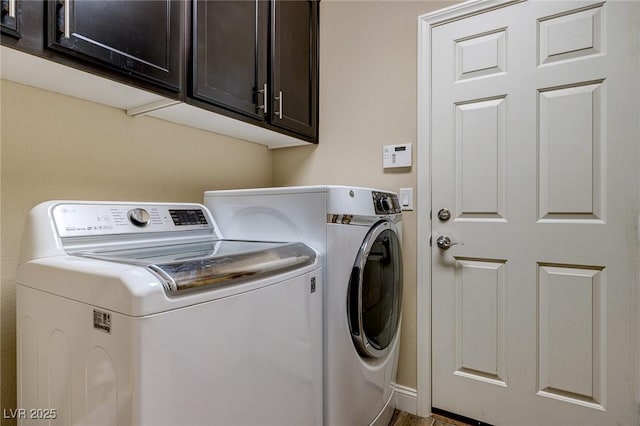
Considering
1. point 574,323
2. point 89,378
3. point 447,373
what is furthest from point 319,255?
point 574,323

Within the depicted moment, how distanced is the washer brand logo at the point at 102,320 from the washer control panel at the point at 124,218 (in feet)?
1.42

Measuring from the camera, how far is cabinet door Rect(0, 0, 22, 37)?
822mm

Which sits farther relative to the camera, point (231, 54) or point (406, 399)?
point (406, 399)

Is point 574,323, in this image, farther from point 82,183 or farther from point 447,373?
point 82,183

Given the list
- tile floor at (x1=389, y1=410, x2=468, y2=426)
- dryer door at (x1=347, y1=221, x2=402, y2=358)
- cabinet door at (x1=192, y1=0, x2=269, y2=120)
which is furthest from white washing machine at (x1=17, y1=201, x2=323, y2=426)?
tile floor at (x1=389, y1=410, x2=468, y2=426)

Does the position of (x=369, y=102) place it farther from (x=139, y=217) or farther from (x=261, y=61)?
(x=139, y=217)

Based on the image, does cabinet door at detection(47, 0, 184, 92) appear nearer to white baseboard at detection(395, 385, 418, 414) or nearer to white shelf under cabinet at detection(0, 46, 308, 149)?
white shelf under cabinet at detection(0, 46, 308, 149)

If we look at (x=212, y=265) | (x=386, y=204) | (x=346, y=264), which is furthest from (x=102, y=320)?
(x=386, y=204)

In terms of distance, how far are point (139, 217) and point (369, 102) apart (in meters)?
1.35

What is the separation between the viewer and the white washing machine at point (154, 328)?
0.64m

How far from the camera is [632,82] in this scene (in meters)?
1.30

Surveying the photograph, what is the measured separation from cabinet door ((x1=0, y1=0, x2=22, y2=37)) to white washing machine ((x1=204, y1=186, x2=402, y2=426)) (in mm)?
824

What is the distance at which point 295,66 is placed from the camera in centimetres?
186

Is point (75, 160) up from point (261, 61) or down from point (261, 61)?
down
